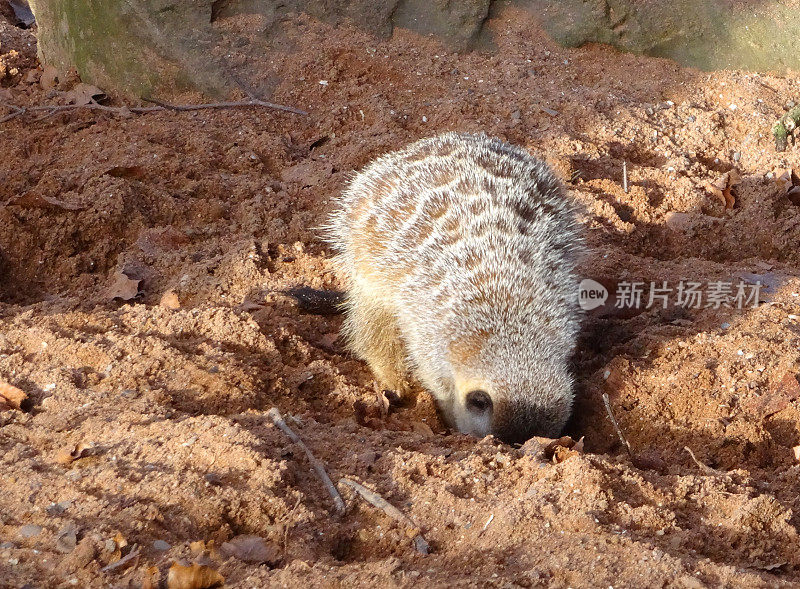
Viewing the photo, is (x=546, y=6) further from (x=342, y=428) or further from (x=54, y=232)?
(x=342, y=428)

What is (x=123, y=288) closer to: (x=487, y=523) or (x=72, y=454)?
(x=72, y=454)

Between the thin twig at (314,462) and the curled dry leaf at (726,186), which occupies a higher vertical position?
the curled dry leaf at (726,186)

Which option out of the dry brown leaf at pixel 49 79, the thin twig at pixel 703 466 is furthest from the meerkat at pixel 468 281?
the dry brown leaf at pixel 49 79

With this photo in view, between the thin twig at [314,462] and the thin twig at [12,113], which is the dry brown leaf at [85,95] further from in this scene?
the thin twig at [314,462]

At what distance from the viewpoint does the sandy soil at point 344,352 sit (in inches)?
93.1

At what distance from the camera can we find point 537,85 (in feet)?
20.6

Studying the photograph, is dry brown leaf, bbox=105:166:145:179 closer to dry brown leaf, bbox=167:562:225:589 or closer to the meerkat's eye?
the meerkat's eye

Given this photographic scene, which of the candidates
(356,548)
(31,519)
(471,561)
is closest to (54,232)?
(31,519)

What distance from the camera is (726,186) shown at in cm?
536

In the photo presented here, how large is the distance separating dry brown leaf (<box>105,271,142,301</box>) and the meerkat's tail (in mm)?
755

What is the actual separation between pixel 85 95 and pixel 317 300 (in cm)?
304

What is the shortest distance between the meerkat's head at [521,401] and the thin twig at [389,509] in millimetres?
933

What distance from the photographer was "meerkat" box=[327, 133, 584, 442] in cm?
349

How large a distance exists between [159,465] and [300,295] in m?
1.82
